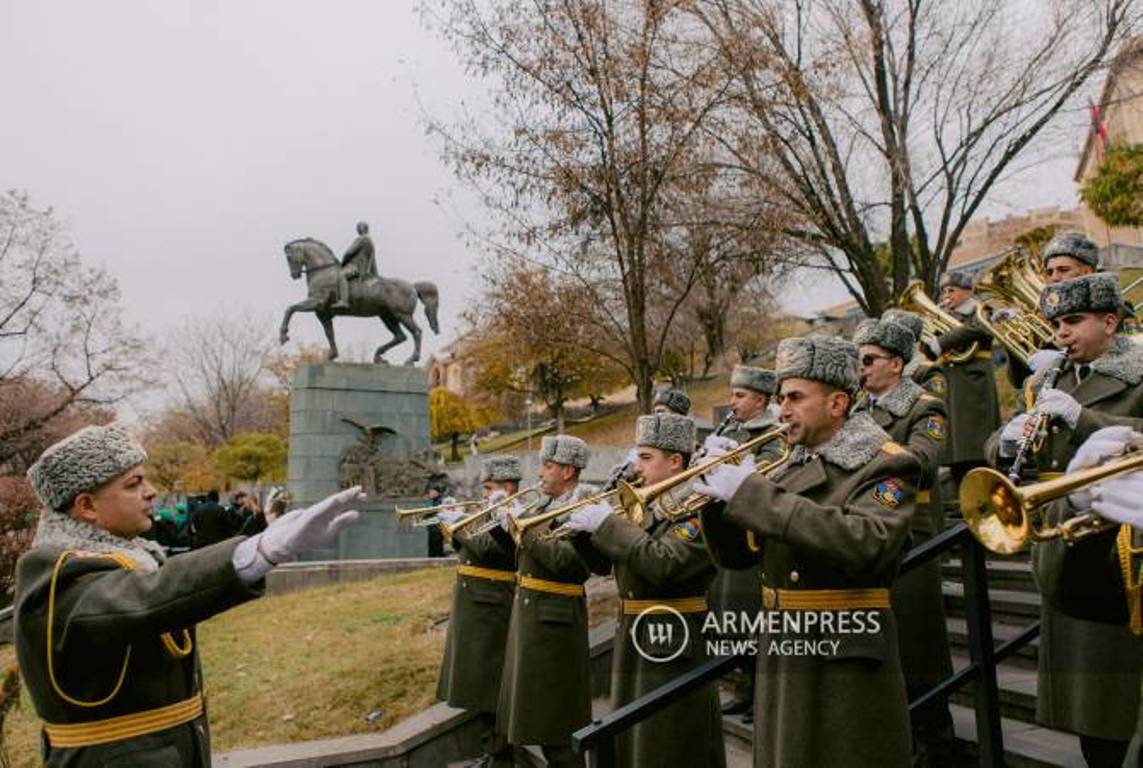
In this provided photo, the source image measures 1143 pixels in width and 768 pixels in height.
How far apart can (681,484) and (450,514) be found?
13.8 feet

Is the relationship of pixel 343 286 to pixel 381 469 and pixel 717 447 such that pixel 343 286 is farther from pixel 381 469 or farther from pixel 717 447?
pixel 717 447

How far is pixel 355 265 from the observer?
19.4 meters

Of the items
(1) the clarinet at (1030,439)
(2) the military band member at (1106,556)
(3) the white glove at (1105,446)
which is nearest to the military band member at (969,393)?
(1) the clarinet at (1030,439)

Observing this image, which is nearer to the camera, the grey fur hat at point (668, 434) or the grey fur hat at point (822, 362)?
the grey fur hat at point (822, 362)

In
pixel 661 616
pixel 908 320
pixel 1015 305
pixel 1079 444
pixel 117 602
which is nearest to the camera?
pixel 117 602

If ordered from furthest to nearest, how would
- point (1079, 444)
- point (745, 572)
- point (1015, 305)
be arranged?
1. point (1015, 305)
2. point (745, 572)
3. point (1079, 444)

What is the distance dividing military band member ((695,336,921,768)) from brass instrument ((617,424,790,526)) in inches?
9.6

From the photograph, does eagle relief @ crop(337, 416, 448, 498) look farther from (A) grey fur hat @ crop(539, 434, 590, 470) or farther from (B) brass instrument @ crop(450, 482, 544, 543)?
(A) grey fur hat @ crop(539, 434, 590, 470)

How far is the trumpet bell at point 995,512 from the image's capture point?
2.48 metres

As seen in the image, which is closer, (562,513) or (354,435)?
(562,513)

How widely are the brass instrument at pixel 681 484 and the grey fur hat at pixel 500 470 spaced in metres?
3.25

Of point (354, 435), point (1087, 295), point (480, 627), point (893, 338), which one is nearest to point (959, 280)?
point (893, 338)

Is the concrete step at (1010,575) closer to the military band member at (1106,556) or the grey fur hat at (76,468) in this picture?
the military band member at (1106,556)

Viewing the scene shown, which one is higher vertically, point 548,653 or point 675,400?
point 675,400
